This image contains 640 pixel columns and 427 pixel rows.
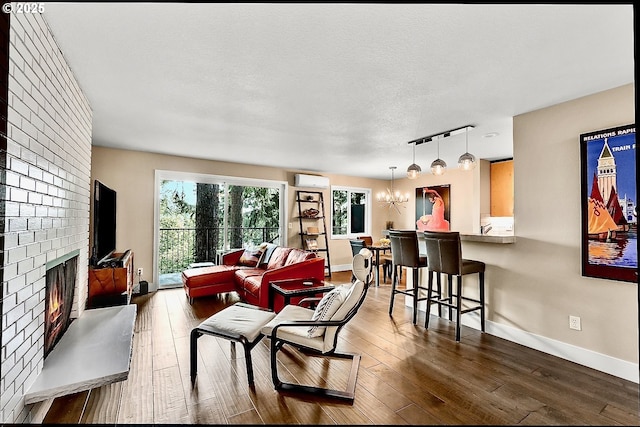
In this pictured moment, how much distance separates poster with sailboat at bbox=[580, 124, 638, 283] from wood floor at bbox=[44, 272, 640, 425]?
0.93 m

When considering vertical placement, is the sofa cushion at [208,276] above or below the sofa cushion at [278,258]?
below

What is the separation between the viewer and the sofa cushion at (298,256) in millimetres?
4324

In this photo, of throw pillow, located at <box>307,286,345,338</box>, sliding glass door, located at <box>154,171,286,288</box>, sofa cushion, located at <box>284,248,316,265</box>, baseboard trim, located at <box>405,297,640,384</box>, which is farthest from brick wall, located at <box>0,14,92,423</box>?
baseboard trim, located at <box>405,297,640,384</box>

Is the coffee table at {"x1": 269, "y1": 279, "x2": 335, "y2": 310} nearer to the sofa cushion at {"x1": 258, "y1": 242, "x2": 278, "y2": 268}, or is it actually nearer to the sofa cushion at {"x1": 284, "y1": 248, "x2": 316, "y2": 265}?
the sofa cushion at {"x1": 284, "y1": 248, "x2": 316, "y2": 265}

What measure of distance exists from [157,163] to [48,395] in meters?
4.17

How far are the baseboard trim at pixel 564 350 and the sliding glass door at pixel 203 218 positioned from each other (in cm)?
431

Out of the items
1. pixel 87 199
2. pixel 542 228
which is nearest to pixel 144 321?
pixel 87 199

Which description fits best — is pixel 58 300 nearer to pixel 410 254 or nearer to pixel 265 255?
pixel 265 255

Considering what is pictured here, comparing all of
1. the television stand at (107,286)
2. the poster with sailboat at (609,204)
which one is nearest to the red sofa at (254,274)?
the television stand at (107,286)

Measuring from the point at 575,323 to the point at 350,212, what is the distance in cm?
547

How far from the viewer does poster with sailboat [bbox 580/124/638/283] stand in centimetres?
251

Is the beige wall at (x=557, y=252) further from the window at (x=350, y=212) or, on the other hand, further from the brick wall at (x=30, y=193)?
the window at (x=350, y=212)

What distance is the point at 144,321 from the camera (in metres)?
3.69

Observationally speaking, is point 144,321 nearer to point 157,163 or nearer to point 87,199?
point 87,199
